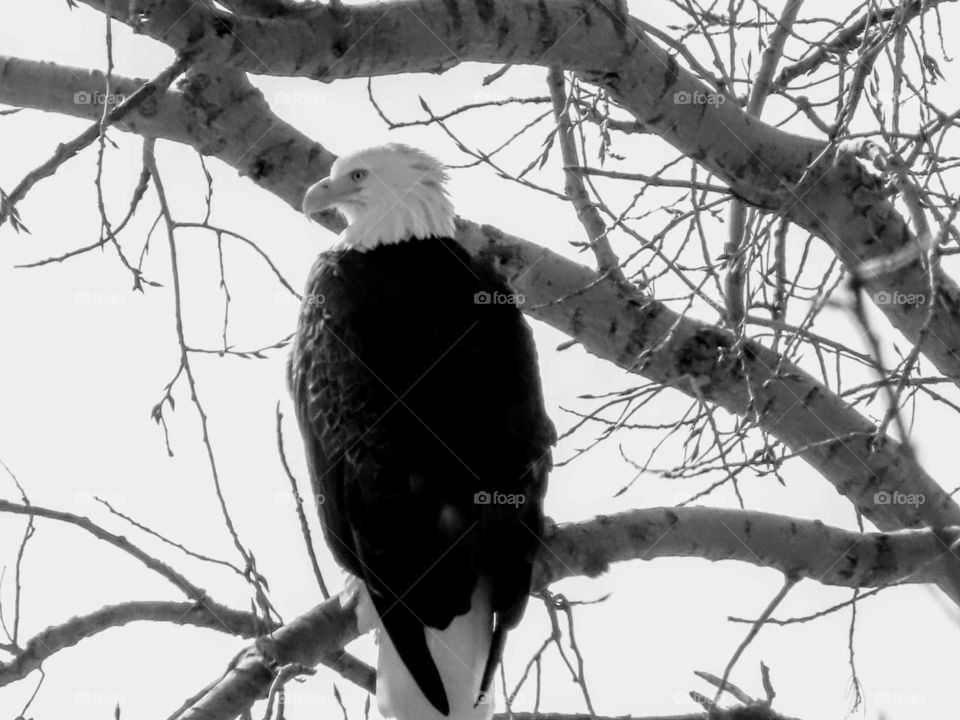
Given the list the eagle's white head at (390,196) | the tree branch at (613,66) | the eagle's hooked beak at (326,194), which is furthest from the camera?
the eagle's white head at (390,196)

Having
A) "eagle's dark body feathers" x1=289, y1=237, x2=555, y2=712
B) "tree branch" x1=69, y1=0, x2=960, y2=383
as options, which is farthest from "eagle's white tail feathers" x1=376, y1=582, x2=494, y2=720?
"tree branch" x1=69, y1=0, x2=960, y2=383

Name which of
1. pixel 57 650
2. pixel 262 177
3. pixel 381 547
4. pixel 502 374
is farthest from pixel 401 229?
pixel 57 650

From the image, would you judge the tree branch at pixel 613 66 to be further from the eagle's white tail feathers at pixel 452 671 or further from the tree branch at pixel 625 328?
the eagle's white tail feathers at pixel 452 671

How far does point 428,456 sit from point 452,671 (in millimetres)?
639

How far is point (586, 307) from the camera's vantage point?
164 inches

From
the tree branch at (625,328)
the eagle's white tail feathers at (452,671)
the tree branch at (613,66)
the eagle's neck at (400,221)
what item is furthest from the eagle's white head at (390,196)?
the eagle's white tail feathers at (452,671)

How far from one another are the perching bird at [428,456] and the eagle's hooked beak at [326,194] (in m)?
0.01

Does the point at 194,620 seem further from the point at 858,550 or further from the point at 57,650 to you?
the point at 858,550

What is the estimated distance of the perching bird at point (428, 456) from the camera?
370 cm

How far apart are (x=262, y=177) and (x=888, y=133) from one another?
6.88 ft

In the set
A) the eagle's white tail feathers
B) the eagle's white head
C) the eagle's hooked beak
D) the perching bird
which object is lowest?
the eagle's white tail feathers

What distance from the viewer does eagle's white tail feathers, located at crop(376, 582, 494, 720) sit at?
3.79m

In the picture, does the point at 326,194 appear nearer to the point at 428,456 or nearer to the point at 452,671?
the point at 428,456

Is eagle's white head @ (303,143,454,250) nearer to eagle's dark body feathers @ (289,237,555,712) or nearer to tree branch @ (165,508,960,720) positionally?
eagle's dark body feathers @ (289,237,555,712)
